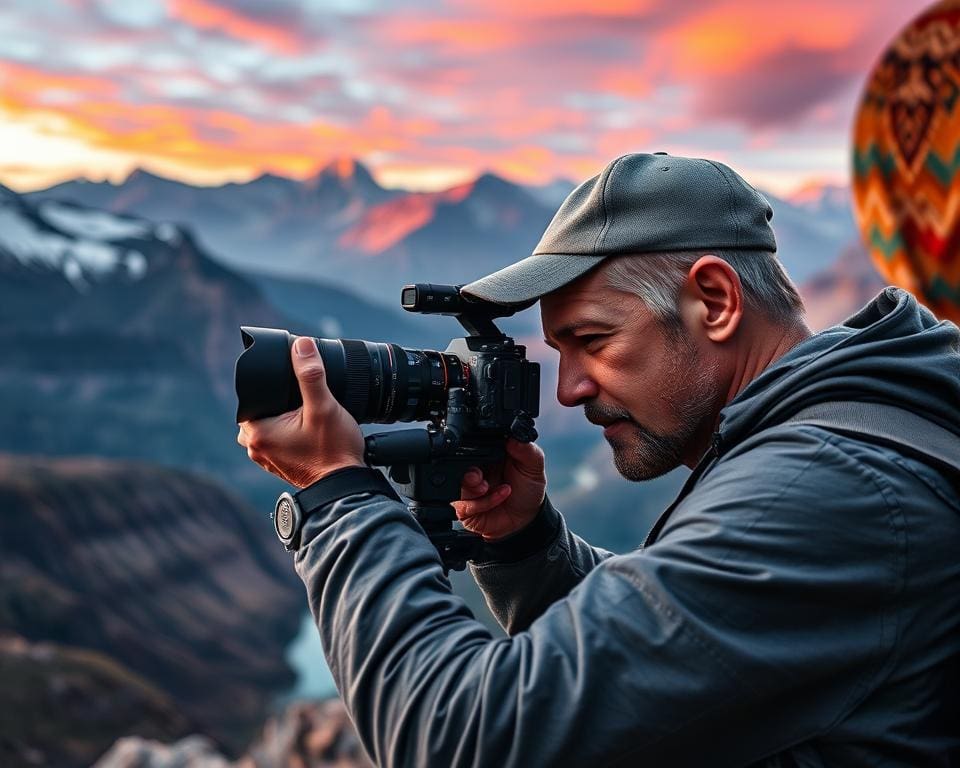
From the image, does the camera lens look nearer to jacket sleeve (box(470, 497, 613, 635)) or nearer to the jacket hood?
jacket sleeve (box(470, 497, 613, 635))

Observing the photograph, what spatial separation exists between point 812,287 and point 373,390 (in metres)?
117

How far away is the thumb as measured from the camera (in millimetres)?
2123

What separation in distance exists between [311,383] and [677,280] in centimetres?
72

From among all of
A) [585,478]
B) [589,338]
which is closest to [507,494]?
[589,338]

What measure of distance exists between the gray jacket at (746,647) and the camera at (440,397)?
0.80 meters

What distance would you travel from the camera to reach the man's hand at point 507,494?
271 centimetres

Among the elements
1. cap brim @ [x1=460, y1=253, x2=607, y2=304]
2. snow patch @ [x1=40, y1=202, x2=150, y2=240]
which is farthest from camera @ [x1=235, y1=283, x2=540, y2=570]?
snow patch @ [x1=40, y1=202, x2=150, y2=240]

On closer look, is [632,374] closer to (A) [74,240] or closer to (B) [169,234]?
(B) [169,234]

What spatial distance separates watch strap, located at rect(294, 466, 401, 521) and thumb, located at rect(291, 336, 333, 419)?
169 mm

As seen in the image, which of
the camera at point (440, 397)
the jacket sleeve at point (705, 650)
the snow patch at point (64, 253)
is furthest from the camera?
the snow patch at point (64, 253)

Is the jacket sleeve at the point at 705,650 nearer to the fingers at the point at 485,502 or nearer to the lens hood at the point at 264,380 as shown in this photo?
the lens hood at the point at 264,380

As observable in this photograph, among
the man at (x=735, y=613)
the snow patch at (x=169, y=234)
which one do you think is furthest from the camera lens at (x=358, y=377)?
the snow patch at (x=169, y=234)

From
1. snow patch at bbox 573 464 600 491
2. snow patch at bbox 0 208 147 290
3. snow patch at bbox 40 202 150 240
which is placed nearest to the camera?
snow patch at bbox 573 464 600 491

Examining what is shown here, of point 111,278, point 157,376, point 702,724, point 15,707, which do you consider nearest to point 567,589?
point 702,724
